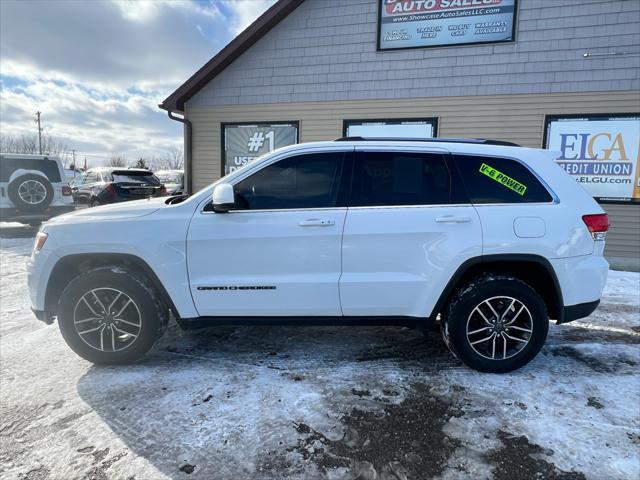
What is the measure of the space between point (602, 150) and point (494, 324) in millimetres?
6456

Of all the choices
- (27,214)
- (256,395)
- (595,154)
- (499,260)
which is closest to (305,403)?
(256,395)

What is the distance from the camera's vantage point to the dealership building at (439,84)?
7746 mm

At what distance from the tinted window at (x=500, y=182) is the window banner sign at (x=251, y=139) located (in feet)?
21.4

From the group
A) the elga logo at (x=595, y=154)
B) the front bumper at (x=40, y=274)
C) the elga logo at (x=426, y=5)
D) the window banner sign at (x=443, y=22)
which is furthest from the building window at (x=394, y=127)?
the front bumper at (x=40, y=274)

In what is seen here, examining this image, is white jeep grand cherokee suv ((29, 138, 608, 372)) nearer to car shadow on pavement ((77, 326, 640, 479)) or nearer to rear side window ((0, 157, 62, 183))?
car shadow on pavement ((77, 326, 640, 479))

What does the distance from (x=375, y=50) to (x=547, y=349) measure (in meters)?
7.05

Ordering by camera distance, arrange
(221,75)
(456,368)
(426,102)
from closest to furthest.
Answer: (456,368), (426,102), (221,75)

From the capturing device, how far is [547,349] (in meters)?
3.89

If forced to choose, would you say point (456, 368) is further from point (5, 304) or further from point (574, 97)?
point (574, 97)

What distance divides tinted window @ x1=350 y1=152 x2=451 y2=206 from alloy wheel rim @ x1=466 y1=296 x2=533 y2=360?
933 mm

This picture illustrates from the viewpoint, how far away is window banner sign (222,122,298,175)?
948 cm

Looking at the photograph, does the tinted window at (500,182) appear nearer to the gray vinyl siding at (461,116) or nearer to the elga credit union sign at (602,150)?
the elga credit union sign at (602,150)

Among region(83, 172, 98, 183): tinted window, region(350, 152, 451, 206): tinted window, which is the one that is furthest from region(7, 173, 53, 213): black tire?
region(350, 152, 451, 206): tinted window

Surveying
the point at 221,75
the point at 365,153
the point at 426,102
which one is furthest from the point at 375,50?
the point at 365,153
